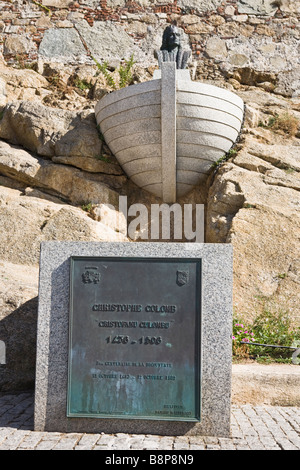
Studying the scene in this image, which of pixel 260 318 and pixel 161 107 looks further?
pixel 161 107

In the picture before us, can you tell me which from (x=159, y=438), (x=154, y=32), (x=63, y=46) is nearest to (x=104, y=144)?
(x=63, y=46)

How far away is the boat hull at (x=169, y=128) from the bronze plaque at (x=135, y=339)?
326 cm

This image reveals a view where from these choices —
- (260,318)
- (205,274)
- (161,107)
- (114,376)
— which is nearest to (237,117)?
(161,107)

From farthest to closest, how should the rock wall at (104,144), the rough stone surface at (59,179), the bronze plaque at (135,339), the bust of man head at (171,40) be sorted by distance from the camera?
the bust of man head at (171,40)
the rough stone surface at (59,179)
the rock wall at (104,144)
the bronze plaque at (135,339)

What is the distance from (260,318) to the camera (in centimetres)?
434

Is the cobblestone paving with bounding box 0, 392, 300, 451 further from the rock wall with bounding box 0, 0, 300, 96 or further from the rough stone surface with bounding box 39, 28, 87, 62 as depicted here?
the rough stone surface with bounding box 39, 28, 87, 62

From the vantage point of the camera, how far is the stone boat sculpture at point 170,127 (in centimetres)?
573

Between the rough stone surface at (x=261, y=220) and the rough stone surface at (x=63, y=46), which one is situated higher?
the rough stone surface at (x=63, y=46)

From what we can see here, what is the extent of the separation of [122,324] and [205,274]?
583 mm

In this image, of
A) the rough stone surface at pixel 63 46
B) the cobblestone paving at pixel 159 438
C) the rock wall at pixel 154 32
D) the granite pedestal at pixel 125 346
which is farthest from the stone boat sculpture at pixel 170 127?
the cobblestone paving at pixel 159 438

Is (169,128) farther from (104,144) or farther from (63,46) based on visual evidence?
(63,46)

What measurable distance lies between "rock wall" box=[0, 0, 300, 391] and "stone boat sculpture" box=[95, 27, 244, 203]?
24 cm

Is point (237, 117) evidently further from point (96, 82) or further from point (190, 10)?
point (190, 10)

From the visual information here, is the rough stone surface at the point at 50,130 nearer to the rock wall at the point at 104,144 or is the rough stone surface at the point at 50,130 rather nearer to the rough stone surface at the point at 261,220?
the rock wall at the point at 104,144
